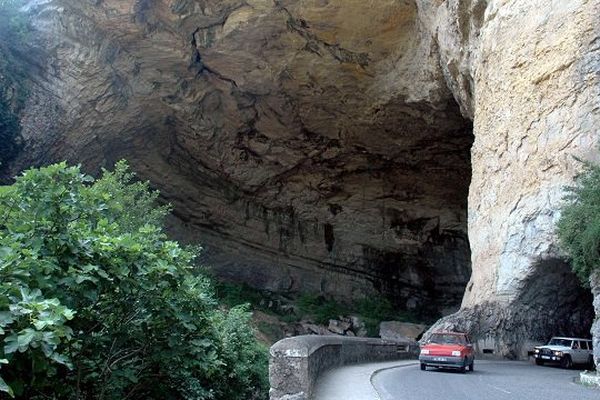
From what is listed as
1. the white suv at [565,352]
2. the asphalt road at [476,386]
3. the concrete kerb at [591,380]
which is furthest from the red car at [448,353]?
the white suv at [565,352]

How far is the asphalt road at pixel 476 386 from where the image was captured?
10.0 metres

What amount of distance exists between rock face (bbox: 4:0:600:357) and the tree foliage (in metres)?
1.98

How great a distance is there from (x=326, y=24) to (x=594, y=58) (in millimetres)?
12238

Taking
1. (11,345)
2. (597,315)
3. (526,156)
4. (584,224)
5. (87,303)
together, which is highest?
(526,156)

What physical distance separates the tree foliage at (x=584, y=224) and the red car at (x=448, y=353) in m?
3.58

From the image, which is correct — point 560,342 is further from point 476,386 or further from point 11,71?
point 11,71

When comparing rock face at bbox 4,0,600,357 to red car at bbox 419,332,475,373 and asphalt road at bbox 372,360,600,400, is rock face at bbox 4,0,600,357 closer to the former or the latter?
red car at bbox 419,332,475,373

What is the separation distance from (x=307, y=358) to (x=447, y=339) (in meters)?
8.71

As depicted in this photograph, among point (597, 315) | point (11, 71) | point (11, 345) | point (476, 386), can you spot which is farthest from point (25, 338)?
point (11, 71)

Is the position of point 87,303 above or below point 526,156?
below

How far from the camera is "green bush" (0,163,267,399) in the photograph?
15.3ft

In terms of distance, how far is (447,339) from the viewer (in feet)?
51.1

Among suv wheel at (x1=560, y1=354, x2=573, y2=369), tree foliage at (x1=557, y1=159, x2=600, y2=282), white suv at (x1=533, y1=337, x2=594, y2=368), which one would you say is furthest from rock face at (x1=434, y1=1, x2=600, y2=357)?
suv wheel at (x1=560, y1=354, x2=573, y2=369)

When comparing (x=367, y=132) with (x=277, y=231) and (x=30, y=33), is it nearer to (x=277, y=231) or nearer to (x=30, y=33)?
(x=277, y=231)
